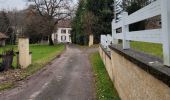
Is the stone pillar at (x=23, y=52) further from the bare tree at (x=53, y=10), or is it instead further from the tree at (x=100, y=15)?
the bare tree at (x=53, y=10)

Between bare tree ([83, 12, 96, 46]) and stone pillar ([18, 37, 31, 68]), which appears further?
bare tree ([83, 12, 96, 46])

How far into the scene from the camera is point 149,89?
4.82 m

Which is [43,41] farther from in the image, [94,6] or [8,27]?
[94,6]

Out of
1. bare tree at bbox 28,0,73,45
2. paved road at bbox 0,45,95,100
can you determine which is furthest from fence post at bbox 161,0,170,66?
bare tree at bbox 28,0,73,45

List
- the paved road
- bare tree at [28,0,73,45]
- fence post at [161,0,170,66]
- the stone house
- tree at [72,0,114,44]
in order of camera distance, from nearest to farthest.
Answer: fence post at [161,0,170,66] < the stone house < the paved road < tree at [72,0,114,44] < bare tree at [28,0,73,45]

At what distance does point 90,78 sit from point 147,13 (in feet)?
31.8

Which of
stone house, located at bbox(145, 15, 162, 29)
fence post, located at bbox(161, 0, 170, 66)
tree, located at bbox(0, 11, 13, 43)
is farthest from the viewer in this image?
tree, located at bbox(0, 11, 13, 43)

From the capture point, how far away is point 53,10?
66688 mm

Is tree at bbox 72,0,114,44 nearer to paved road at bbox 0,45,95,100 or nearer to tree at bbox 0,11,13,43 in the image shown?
paved road at bbox 0,45,95,100

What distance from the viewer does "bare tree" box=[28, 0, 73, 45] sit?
2598 inches

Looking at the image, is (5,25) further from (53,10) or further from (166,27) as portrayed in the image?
(166,27)

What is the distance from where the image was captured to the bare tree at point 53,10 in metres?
66.0

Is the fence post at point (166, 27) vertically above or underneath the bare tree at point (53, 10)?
underneath

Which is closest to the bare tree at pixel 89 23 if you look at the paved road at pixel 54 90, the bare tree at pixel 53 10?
the bare tree at pixel 53 10
